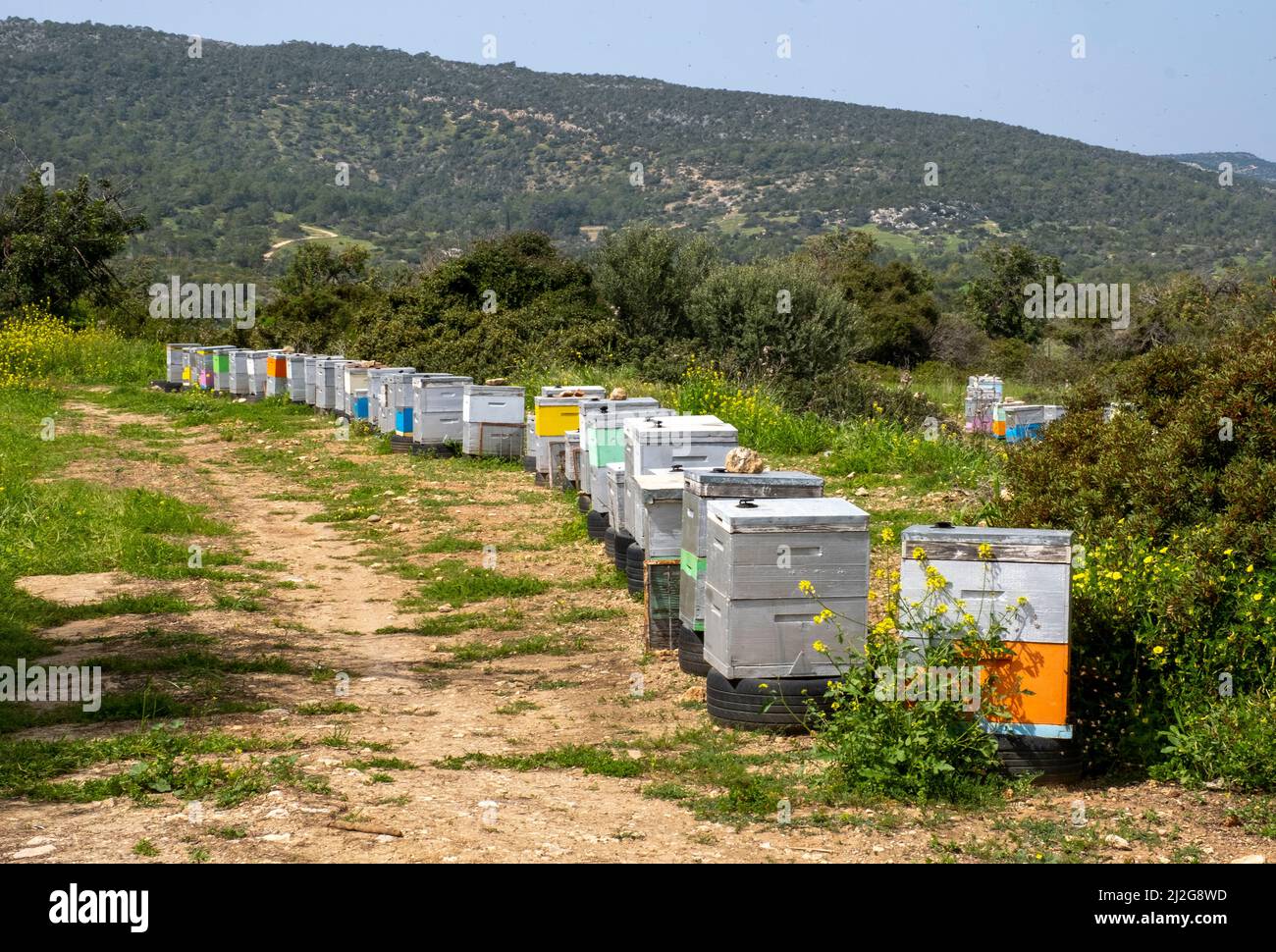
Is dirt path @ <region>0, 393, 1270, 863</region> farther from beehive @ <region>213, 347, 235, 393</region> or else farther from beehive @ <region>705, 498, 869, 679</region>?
beehive @ <region>213, 347, 235, 393</region>

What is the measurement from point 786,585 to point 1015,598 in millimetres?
1260

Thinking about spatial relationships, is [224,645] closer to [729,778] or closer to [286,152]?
[729,778]

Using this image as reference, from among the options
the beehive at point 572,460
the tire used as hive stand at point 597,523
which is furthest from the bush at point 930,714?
the beehive at point 572,460

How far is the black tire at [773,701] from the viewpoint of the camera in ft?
22.8

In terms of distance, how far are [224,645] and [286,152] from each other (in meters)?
118

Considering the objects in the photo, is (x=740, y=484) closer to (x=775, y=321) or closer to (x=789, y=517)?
(x=789, y=517)

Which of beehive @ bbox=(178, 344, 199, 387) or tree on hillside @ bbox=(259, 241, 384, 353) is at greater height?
tree on hillside @ bbox=(259, 241, 384, 353)

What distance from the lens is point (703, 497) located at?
7.81 metres

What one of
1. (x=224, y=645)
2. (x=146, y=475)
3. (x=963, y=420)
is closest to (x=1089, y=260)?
(x=963, y=420)

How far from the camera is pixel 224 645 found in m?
9.10

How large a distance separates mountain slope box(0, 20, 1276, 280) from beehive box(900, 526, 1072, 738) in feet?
256

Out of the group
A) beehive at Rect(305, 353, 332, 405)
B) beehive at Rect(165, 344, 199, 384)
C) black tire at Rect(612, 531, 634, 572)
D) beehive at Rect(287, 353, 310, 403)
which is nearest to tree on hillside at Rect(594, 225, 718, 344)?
beehive at Rect(305, 353, 332, 405)

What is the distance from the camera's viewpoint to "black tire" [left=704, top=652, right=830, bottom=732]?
6961mm

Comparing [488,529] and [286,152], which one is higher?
[286,152]
